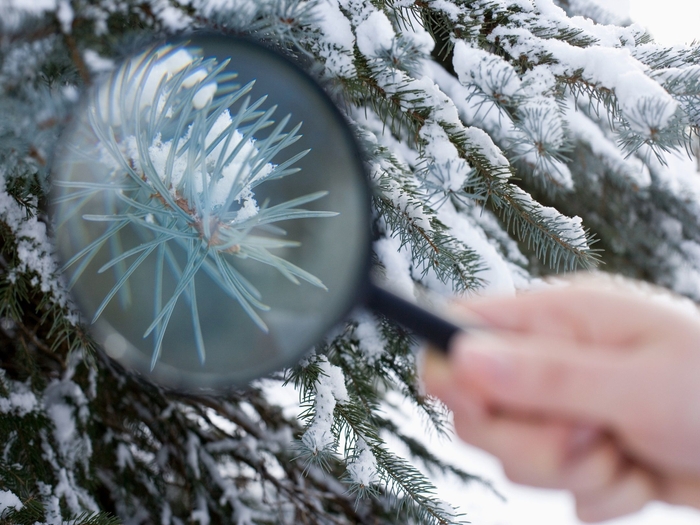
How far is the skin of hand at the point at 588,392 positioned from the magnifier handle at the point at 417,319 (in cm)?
2

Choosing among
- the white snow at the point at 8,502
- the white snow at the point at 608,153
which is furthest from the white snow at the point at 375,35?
the white snow at the point at 608,153

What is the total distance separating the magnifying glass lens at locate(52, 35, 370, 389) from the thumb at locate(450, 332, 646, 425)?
0.95 ft

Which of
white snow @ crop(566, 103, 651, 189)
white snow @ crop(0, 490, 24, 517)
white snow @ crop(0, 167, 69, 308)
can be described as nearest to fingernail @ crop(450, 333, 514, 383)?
white snow @ crop(0, 167, 69, 308)

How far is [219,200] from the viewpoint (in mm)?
785

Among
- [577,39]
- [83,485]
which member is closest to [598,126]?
[577,39]

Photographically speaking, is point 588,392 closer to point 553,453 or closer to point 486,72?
point 553,453

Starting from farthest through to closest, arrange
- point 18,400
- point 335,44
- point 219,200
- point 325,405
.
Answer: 1. point 18,400
2. point 325,405
3. point 335,44
4. point 219,200

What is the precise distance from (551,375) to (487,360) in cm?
6

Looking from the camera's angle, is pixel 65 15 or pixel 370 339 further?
pixel 370 339

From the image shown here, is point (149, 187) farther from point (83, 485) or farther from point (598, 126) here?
point (598, 126)

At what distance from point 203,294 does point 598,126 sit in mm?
2515

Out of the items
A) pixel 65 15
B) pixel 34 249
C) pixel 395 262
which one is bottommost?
pixel 395 262

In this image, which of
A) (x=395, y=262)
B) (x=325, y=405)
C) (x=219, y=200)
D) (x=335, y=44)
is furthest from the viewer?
(x=395, y=262)

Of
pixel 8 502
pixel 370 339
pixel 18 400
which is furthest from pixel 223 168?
pixel 18 400
